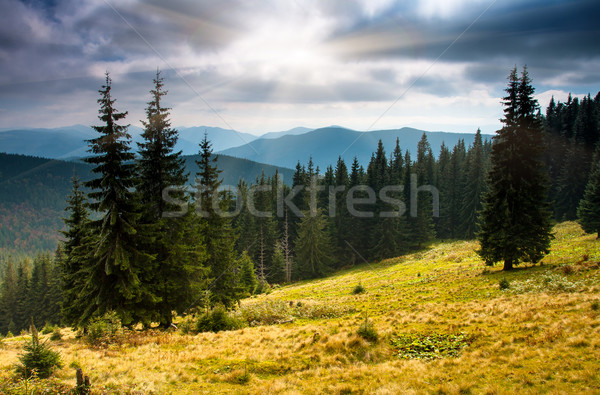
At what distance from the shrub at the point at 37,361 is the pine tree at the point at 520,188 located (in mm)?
28122

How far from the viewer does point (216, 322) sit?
1908cm

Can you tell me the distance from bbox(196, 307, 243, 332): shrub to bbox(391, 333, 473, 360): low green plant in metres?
10.3

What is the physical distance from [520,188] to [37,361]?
30539 millimetres

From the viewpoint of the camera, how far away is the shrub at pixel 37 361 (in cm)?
1044

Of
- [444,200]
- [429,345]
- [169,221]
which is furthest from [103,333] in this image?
[444,200]

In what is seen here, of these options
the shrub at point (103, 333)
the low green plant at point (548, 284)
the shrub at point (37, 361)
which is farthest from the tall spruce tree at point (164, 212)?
the low green plant at point (548, 284)

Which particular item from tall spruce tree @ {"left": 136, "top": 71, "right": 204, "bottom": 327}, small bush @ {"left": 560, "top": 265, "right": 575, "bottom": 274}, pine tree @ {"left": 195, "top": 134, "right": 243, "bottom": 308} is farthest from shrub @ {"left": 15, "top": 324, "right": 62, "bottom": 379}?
small bush @ {"left": 560, "top": 265, "right": 575, "bottom": 274}

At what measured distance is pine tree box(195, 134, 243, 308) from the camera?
27.2 meters

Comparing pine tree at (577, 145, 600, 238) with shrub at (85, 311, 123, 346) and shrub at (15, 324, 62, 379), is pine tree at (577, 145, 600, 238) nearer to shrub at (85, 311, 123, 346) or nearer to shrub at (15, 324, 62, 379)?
shrub at (85, 311, 123, 346)

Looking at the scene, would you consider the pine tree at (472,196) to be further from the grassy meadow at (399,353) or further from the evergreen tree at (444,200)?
the grassy meadow at (399,353)

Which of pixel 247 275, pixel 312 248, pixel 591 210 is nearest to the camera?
pixel 591 210

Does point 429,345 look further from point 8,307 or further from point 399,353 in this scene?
point 8,307

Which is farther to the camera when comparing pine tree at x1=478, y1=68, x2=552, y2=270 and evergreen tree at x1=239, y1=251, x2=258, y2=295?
evergreen tree at x1=239, y1=251, x2=258, y2=295

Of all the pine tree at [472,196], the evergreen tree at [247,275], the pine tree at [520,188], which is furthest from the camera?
the pine tree at [472,196]
